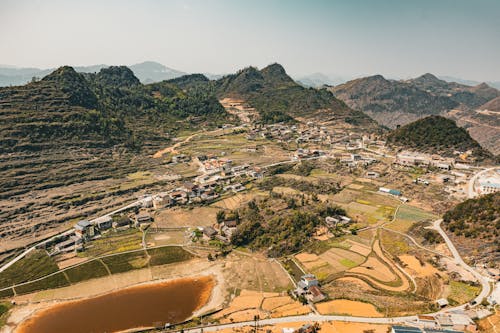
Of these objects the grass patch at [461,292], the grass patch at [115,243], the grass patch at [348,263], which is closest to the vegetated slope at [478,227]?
the grass patch at [461,292]

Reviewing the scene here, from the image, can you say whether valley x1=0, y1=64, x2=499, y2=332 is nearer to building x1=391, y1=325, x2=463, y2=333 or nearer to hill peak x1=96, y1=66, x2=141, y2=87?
building x1=391, y1=325, x2=463, y2=333

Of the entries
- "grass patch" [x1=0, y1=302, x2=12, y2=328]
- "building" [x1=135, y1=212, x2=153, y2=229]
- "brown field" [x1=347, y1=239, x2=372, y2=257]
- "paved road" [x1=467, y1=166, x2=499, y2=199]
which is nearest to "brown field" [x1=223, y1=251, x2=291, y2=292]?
"brown field" [x1=347, y1=239, x2=372, y2=257]

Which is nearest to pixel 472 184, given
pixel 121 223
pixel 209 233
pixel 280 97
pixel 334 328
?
pixel 334 328

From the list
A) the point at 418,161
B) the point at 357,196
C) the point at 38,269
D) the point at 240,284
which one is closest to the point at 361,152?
the point at 418,161

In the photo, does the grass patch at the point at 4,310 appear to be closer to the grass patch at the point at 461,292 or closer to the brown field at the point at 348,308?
the brown field at the point at 348,308

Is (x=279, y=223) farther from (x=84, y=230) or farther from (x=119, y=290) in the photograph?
(x=84, y=230)

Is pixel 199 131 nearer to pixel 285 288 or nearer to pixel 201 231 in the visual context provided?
pixel 201 231
